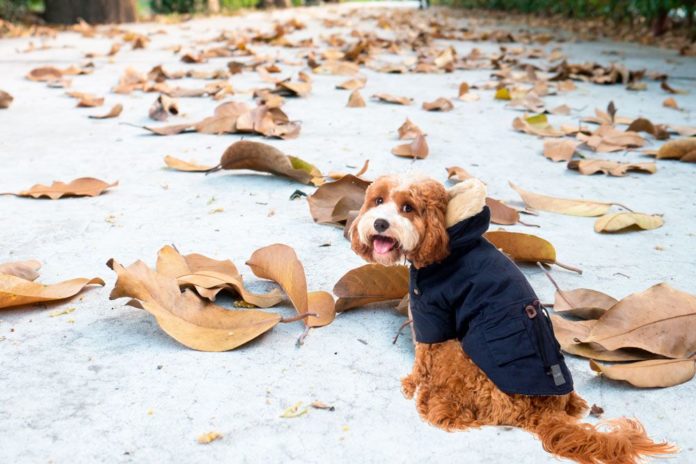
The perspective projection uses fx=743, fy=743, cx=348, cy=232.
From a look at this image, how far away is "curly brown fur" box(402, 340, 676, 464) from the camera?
123cm

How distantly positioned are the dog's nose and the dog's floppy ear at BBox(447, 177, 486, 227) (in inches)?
5.3

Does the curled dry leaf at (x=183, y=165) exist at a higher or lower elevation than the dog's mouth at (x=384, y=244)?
lower

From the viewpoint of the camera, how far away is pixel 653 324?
1.59m

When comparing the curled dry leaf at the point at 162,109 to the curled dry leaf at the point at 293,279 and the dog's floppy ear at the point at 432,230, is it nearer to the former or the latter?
the curled dry leaf at the point at 293,279

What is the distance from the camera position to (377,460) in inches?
48.6

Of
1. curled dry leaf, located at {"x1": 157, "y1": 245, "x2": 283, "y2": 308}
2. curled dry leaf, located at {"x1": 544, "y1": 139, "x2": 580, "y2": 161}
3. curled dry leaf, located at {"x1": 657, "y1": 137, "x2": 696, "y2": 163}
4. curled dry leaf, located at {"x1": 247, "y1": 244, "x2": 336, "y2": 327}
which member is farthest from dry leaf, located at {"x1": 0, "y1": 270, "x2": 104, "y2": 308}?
curled dry leaf, located at {"x1": 657, "y1": 137, "x2": 696, "y2": 163}

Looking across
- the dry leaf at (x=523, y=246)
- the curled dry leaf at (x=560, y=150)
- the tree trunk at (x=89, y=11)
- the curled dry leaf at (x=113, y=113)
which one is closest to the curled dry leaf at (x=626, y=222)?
the dry leaf at (x=523, y=246)

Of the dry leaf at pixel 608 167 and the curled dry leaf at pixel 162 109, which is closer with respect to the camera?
the dry leaf at pixel 608 167

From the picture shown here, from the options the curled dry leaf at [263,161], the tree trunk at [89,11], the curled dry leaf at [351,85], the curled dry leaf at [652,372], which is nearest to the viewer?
the curled dry leaf at [652,372]

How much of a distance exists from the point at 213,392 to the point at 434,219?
536mm

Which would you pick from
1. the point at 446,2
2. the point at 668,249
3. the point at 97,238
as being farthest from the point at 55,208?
the point at 446,2

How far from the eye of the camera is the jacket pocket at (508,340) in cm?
134

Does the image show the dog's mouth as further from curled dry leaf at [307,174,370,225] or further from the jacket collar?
curled dry leaf at [307,174,370,225]

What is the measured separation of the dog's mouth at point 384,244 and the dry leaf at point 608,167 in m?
1.87
